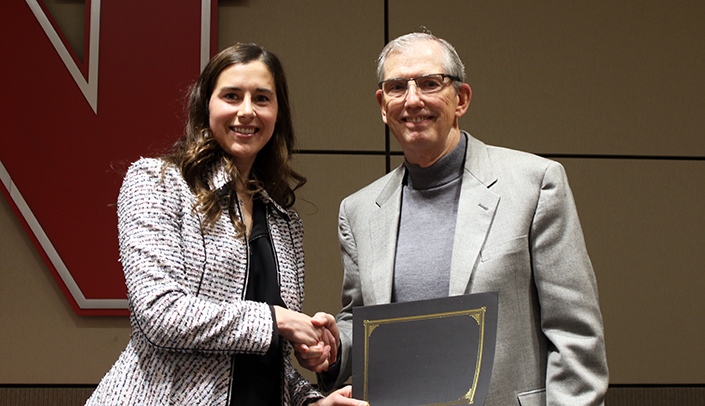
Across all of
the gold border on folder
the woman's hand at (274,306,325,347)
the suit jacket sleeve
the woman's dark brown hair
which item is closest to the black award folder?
the gold border on folder

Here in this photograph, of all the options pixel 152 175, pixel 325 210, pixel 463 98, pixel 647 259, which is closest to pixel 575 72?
pixel 647 259

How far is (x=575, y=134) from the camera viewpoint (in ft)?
9.50

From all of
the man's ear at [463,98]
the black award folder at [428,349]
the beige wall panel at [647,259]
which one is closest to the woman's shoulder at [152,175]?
the black award folder at [428,349]

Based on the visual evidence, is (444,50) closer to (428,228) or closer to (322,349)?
(428,228)

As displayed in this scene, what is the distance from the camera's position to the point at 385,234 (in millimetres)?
1769

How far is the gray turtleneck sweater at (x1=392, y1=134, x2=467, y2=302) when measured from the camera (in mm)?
1653

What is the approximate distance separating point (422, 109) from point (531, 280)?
48 centimetres

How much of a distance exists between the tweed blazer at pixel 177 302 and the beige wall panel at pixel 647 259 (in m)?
1.76

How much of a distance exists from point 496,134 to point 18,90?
5.90ft

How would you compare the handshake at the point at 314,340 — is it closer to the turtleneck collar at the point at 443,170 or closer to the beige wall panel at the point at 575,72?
the turtleneck collar at the point at 443,170

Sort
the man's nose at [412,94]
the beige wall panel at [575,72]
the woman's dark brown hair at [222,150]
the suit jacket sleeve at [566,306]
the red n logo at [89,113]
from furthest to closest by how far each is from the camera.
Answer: the beige wall panel at [575,72] < the red n logo at [89,113] < the man's nose at [412,94] < the woman's dark brown hair at [222,150] < the suit jacket sleeve at [566,306]

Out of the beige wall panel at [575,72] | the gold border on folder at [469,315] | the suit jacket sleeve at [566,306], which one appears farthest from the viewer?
the beige wall panel at [575,72]

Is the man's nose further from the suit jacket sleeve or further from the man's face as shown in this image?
the suit jacket sleeve

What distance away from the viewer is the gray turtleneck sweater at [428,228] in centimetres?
165
